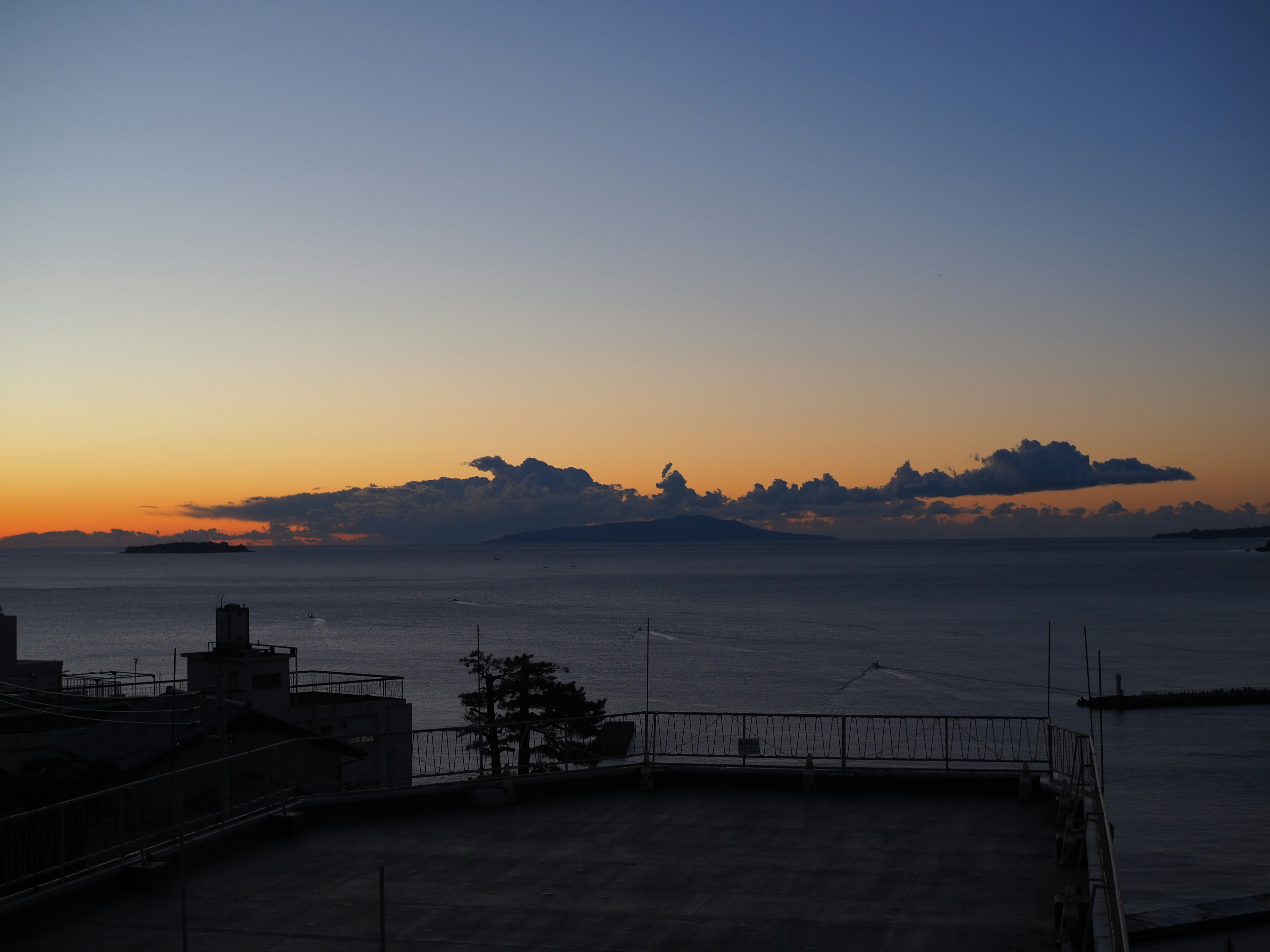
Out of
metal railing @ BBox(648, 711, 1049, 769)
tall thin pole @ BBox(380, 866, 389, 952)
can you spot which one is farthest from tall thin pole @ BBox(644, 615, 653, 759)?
tall thin pole @ BBox(380, 866, 389, 952)

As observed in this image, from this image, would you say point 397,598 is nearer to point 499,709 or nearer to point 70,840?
point 499,709

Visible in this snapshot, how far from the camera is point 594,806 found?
1448 cm

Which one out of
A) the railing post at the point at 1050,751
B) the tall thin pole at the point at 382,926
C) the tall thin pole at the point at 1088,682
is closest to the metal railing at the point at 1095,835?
the railing post at the point at 1050,751

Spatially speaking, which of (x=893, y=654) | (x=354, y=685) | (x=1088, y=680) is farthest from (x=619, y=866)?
(x=893, y=654)

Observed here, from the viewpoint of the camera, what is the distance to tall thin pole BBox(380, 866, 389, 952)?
26.6ft

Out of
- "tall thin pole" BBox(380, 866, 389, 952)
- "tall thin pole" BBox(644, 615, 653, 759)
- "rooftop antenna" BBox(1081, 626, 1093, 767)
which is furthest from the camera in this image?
"rooftop antenna" BBox(1081, 626, 1093, 767)

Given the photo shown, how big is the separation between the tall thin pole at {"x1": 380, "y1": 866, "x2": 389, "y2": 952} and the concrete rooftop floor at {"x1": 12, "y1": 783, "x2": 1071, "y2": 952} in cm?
9

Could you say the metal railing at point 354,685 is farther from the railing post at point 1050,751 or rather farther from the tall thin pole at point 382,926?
the tall thin pole at point 382,926

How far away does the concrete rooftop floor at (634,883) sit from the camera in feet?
31.2

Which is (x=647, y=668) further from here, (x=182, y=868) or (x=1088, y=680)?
(x=1088, y=680)

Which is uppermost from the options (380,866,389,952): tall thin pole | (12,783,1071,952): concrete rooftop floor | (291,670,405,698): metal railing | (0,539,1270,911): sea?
(380,866,389,952): tall thin pole

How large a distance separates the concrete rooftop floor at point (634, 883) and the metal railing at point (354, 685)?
27607mm

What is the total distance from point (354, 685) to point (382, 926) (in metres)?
55.7

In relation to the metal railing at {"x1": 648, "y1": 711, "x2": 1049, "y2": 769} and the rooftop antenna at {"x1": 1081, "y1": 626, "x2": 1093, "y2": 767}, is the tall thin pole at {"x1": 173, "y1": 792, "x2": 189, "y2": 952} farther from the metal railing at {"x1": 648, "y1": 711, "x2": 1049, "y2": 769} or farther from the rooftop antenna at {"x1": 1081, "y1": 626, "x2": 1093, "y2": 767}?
the rooftop antenna at {"x1": 1081, "y1": 626, "x2": 1093, "y2": 767}
